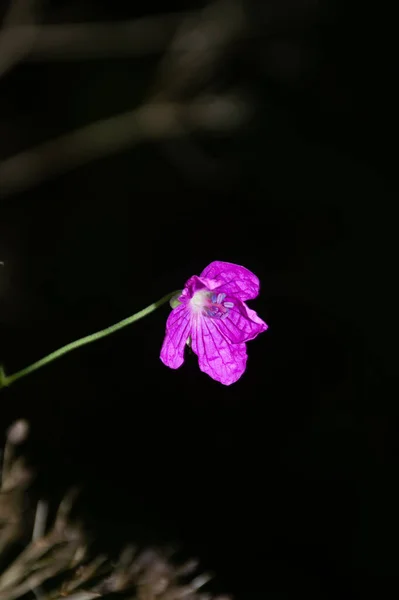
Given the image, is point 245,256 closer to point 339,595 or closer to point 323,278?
point 323,278

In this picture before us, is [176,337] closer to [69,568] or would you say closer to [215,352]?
[215,352]

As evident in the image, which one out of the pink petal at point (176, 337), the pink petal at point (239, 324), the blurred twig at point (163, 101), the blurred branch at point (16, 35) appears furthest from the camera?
the blurred twig at point (163, 101)

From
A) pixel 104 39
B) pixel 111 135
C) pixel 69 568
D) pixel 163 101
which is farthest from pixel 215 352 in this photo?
pixel 104 39

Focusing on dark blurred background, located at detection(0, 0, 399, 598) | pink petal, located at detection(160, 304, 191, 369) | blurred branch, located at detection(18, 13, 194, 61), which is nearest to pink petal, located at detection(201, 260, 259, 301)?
pink petal, located at detection(160, 304, 191, 369)

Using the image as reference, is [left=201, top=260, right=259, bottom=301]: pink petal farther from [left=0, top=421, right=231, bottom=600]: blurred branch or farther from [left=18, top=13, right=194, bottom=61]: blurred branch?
[left=18, top=13, right=194, bottom=61]: blurred branch

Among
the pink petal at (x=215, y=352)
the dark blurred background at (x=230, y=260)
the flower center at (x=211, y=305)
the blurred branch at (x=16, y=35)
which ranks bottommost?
the pink petal at (x=215, y=352)

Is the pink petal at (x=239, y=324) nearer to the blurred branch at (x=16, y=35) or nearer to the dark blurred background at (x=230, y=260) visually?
the dark blurred background at (x=230, y=260)

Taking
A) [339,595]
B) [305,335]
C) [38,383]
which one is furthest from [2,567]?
[305,335]

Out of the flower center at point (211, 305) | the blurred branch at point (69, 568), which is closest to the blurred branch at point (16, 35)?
the flower center at point (211, 305)
